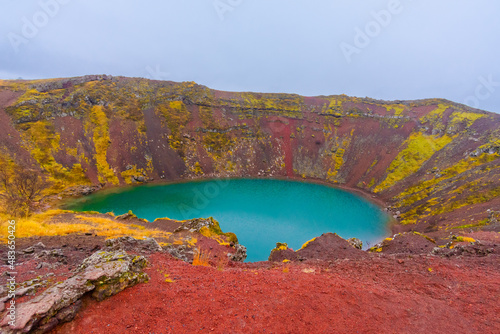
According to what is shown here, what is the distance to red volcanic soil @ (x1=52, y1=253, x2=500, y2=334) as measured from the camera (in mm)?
7266

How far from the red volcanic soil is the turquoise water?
1736 centimetres

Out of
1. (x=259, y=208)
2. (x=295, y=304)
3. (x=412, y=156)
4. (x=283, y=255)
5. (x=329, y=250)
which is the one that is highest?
(x=412, y=156)

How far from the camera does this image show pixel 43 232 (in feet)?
57.5

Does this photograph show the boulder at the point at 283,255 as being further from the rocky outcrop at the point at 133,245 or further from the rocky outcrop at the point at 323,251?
the rocky outcrop at the point at 133,245

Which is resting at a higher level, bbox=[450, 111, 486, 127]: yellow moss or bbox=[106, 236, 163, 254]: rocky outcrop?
bbox=[450, 111, 486, 127]: yellow moss

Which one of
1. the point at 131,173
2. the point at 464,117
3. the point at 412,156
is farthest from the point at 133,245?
the point at 464,117

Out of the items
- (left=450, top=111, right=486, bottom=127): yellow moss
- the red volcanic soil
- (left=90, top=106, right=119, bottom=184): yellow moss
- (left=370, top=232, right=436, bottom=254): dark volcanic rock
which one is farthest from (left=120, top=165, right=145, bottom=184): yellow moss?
(left=450, top=111, right=486, bottom=127): yellow moss

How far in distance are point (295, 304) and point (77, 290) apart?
7694mm

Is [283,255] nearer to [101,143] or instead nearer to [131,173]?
[131,173]

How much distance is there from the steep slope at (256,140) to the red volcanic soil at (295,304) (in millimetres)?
26734

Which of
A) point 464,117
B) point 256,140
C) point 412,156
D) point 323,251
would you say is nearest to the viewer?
point 323,251

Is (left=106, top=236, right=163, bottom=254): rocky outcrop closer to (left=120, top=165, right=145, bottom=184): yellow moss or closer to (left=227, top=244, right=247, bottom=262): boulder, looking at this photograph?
(left=227, top=244, right=247, bottom=262): boulder

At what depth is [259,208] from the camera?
42.7 m

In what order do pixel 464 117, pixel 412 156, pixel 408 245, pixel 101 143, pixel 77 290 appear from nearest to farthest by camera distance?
pixel 77 290 < pixel 408 245 < pixel 101 143 < pixel 412 156 < pixel 464 117
